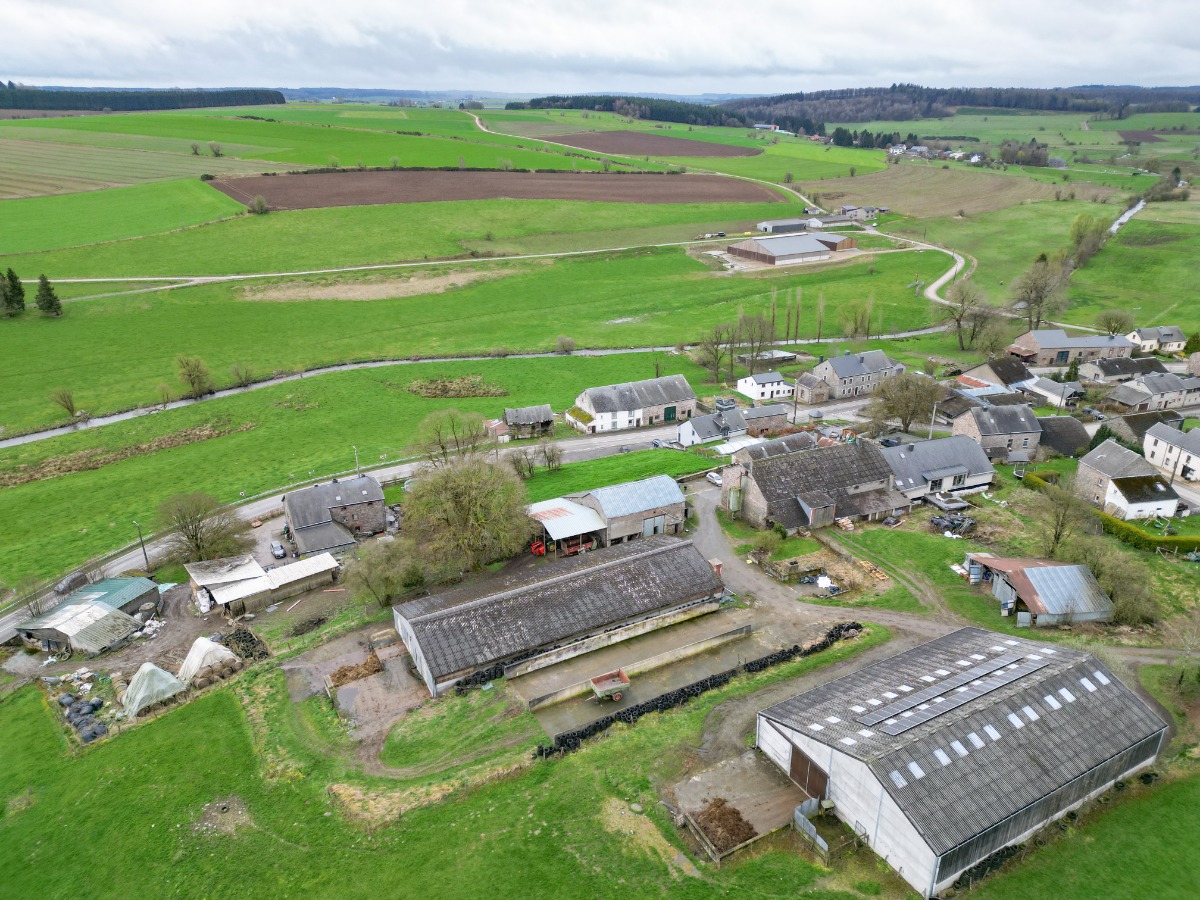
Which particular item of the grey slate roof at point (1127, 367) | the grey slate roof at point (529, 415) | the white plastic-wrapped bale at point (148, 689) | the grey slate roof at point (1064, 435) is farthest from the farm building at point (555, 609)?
the grey slate roof at point (1127, 367)

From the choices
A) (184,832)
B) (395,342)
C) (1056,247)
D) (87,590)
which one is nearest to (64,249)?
(395,342)

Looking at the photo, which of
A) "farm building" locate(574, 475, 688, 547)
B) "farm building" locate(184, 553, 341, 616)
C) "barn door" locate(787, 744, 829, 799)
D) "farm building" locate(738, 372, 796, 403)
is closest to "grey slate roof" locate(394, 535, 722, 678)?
"farm building" locate(574, 475, 688, 547)

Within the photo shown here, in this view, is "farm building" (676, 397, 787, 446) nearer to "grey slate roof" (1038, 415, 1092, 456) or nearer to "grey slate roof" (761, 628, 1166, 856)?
"grey slate roof" (1038, 415, 1092, 456)

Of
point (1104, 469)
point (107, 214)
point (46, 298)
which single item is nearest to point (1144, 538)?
point (1104, 469)

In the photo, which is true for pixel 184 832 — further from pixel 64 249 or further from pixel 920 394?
pixel 64 249

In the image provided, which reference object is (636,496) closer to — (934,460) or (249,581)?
(934,460)
